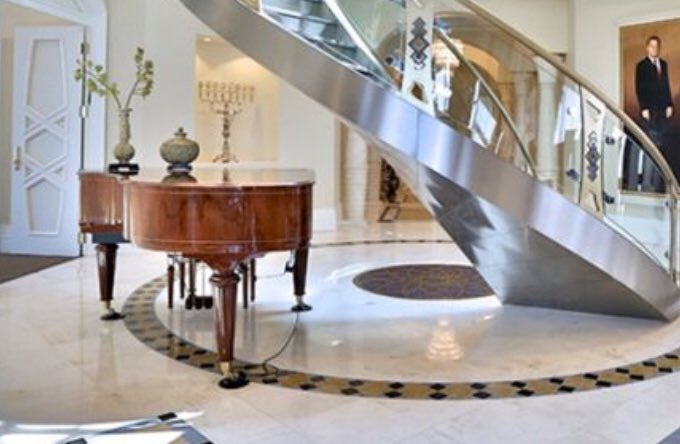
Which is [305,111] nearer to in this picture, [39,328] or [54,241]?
[54,241]

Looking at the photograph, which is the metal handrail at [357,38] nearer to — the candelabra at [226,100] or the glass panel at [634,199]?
the glass panel at [634,199]

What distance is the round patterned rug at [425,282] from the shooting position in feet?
16.5

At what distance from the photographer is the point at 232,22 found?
3.43m

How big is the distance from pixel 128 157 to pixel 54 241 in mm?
2785

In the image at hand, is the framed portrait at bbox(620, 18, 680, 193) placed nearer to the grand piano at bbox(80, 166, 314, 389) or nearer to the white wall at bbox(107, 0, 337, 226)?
the white wall at bbox(107, 0, 337, 226)

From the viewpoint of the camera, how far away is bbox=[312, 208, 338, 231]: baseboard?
337 inches

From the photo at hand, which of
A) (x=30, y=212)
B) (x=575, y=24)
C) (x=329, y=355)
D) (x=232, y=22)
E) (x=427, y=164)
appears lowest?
(x=329, y=355)

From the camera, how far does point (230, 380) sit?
301 centimetres

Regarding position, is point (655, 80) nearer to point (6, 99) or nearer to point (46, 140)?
point (46, 140)

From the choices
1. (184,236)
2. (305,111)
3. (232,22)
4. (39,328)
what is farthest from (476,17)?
(305,111)

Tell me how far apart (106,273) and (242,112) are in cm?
490

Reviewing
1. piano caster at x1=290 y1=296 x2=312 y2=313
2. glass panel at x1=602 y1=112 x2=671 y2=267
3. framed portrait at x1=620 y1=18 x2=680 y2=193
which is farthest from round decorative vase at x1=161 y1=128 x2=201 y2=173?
framed portrait at x1=620 y1=18 x2=680 y2=193

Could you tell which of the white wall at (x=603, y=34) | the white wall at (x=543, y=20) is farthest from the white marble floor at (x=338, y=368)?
the white wall at (x=543, y=20)

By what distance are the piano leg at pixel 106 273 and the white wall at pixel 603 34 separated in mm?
6809
